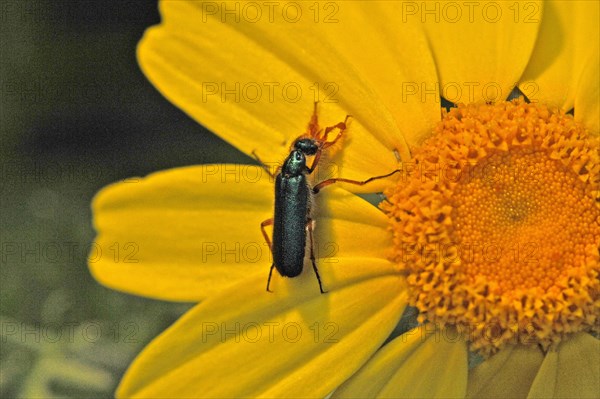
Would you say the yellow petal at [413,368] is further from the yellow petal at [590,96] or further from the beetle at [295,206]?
the yellow petal at [590,96]

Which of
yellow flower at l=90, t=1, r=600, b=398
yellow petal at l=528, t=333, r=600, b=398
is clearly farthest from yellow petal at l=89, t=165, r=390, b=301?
yellow petal at l=528, t=333, r=600, b=398

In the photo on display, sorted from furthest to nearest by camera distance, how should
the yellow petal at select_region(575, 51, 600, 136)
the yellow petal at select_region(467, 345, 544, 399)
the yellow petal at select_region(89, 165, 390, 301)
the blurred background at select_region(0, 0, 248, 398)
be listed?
1. the blurred background at select_region(0, 0, 248, 398)
2. the yellow petal at select_region(467, 345, 544, 399)
3. the yellow petal at select_region(575, 51, 600, 136)
4. the yellow petal at select_region(89, 165, 390, 301)

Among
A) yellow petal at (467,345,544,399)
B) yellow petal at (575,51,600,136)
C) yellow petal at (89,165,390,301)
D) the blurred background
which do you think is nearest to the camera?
yellow petal at (89,165,390,301)

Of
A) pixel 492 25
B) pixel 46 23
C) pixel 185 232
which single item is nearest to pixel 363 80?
pixel 492 25

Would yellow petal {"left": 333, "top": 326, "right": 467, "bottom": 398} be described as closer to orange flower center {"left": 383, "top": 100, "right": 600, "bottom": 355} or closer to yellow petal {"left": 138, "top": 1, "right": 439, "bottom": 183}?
orange flower center {"left": 383, "top": 100, "right": 600, "bottom": 355}

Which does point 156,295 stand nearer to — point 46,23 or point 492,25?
point 492,25

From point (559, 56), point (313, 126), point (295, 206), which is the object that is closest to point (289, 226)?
point (295, 206)
